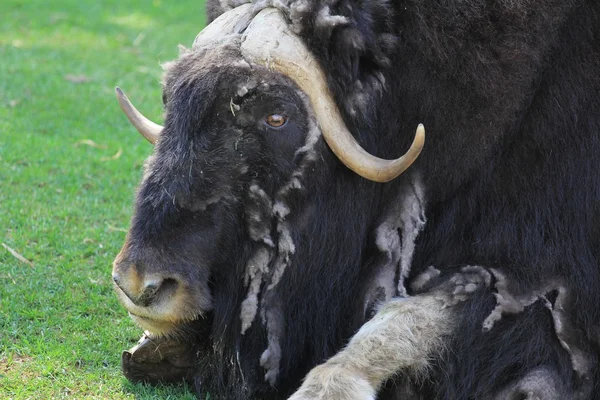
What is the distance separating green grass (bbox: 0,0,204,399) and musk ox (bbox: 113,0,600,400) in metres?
0.46

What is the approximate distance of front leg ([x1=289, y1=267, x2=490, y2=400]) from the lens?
2648 mm

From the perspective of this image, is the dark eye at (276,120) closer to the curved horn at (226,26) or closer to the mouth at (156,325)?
the curved horn at (226,26)

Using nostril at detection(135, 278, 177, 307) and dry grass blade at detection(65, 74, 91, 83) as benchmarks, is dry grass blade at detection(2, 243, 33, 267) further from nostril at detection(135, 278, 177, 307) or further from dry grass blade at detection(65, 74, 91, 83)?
dry grass blade at detection(65, 74, 91, 83)

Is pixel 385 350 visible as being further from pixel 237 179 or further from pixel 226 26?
pixel 226 26

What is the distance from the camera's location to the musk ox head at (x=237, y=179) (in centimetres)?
270

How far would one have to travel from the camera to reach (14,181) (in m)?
4.81

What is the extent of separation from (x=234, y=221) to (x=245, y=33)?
1.76 feet

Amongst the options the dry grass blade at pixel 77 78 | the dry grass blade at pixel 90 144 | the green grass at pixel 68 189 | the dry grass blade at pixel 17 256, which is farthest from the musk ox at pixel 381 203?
the dry grass blade at pixel 77 78

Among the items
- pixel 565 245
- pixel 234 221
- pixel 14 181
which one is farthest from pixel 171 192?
pixel 14 181

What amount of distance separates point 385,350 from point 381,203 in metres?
0.46

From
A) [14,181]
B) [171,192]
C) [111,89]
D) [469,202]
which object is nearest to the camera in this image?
[171,192]

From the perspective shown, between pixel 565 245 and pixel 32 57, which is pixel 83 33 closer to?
pixel 32 57

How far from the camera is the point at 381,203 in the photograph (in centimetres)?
296

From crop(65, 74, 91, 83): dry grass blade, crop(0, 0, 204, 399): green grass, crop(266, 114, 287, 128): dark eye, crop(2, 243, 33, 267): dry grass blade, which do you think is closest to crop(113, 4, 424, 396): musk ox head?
crop(266, 114, 287, 128): dark eye
